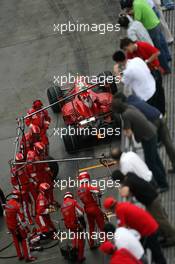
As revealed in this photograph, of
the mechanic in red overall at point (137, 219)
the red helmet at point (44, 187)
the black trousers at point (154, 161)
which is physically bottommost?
the mechanic in red overall at point (137, 219)

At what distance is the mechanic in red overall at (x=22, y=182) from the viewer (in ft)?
67.2

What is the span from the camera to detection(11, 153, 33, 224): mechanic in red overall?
67.2 feet

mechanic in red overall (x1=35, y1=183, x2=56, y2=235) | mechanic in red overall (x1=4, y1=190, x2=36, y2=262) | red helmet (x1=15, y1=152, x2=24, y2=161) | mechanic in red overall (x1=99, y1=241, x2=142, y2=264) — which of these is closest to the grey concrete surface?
red helmet (x1=15, y1=152, x2=24, y2=161)

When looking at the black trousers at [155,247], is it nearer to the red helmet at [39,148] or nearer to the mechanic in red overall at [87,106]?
the red helmet at [39,148]

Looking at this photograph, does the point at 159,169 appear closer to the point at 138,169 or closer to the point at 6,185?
the point at 138,169

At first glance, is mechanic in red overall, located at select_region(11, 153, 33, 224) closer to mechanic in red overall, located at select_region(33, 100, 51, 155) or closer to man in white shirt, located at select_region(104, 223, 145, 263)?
mechanic in red overall, located at select_region(33, 100, 51, 155)

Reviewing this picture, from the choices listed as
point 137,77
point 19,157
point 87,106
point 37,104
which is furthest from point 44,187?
point 137,77

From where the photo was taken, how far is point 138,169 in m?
13.2

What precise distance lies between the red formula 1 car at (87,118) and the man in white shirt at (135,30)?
509cm

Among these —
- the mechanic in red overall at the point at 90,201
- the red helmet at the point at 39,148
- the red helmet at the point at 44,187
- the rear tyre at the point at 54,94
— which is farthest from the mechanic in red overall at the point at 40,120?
the mechanic in red overall at the point at 90,201

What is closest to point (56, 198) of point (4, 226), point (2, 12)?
point (4, 226)

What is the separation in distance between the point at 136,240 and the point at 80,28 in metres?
19.2

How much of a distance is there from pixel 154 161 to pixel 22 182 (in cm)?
705

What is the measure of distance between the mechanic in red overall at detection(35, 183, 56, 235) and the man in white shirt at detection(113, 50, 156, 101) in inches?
205
